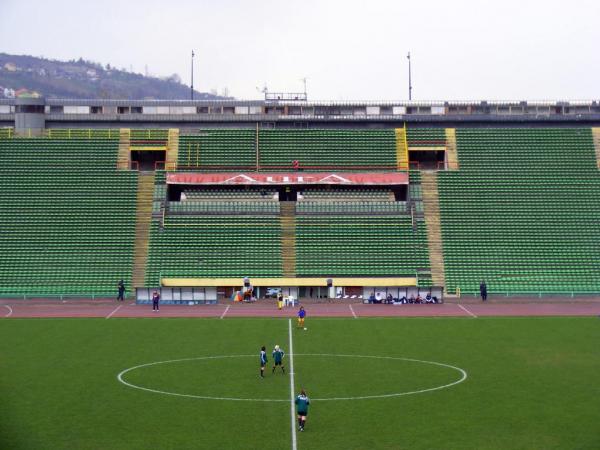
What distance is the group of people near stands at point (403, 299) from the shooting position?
2785 inches

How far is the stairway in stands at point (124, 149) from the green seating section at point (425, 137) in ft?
94.6

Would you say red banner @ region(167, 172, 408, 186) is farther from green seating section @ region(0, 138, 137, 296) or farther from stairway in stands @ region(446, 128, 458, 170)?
stairway in stands @ region(446, 128, 458, 170)

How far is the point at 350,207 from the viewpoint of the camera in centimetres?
8362

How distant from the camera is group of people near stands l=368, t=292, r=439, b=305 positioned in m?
70.8

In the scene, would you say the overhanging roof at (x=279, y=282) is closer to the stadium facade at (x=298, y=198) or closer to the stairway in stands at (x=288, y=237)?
the stadium facade at (x=298, y=198)

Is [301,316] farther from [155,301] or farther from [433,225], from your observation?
[433,225]

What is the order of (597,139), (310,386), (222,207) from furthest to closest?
(597,139) < (222,207) < (310,386)

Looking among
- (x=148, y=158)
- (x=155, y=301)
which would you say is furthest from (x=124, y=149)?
(x=155, y=301)

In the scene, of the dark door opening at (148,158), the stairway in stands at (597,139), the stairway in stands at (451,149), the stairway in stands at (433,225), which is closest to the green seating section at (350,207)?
the stairway in stands at (433,225)

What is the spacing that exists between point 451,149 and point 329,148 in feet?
41.1

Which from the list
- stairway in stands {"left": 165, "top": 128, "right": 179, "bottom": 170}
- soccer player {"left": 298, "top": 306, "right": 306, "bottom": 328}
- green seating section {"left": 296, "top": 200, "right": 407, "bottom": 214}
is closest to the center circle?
soccer player {"left": 298, "top": 306, "right": 306, "bottom": 328}

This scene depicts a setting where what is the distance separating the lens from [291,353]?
46250 millimetres

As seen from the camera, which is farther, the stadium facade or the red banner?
the red banner

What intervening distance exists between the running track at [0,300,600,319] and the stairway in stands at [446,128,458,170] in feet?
74.2
